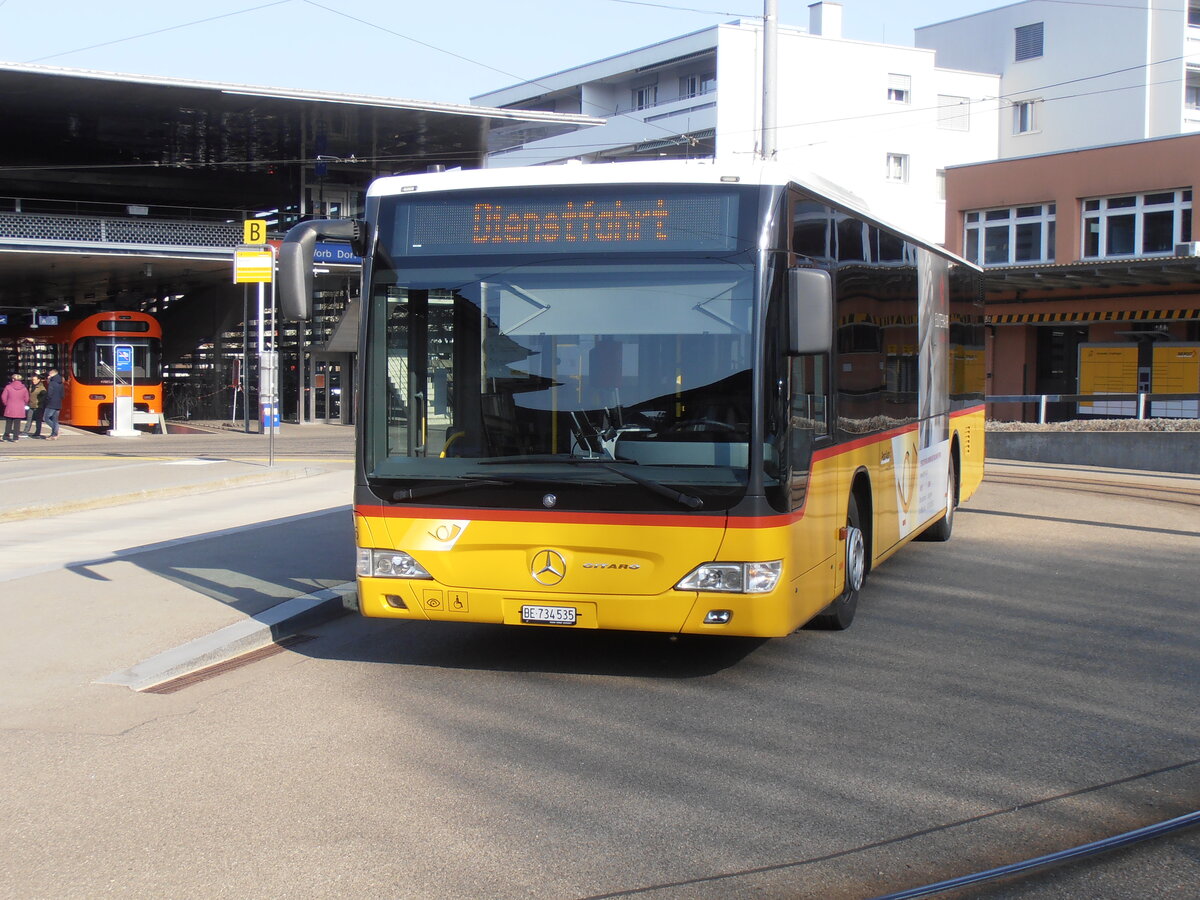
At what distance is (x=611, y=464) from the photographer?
21.5ft

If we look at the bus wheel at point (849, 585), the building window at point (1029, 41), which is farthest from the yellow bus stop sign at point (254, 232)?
the building window at point (1029, 41)

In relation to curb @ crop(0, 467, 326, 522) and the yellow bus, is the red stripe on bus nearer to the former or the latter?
the yellow bus

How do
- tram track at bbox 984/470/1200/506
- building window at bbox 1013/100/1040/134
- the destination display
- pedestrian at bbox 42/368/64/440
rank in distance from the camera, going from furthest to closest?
building window at bbox 1013/100/1040/134 → pedestrian at bbox 42/368/64/440 → tram track at bbox 984/470/1200/506 → the destination display

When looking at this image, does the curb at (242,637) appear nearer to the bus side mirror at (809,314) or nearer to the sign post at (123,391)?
the bus side mirror at (809,314)

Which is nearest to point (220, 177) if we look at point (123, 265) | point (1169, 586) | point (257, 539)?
point (123, 265)

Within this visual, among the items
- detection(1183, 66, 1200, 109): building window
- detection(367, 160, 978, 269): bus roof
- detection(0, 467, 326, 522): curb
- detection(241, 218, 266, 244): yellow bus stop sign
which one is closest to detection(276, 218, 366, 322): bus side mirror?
detection(367, 160, 978, 269): bus roof

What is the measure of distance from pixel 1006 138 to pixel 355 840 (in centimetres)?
6427

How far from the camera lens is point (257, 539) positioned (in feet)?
41.0

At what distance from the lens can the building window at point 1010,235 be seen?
128ft

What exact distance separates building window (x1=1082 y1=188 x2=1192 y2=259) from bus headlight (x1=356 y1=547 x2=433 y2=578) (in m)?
33.9

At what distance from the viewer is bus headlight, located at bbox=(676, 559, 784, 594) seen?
21.1 feet

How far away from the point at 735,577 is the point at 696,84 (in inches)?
2366

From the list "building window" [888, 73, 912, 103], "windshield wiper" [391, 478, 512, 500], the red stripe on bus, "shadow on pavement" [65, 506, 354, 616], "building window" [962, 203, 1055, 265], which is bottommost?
"shadow on pavement" [65, 506, 354, 616]

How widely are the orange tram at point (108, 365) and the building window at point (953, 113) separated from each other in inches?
1592
